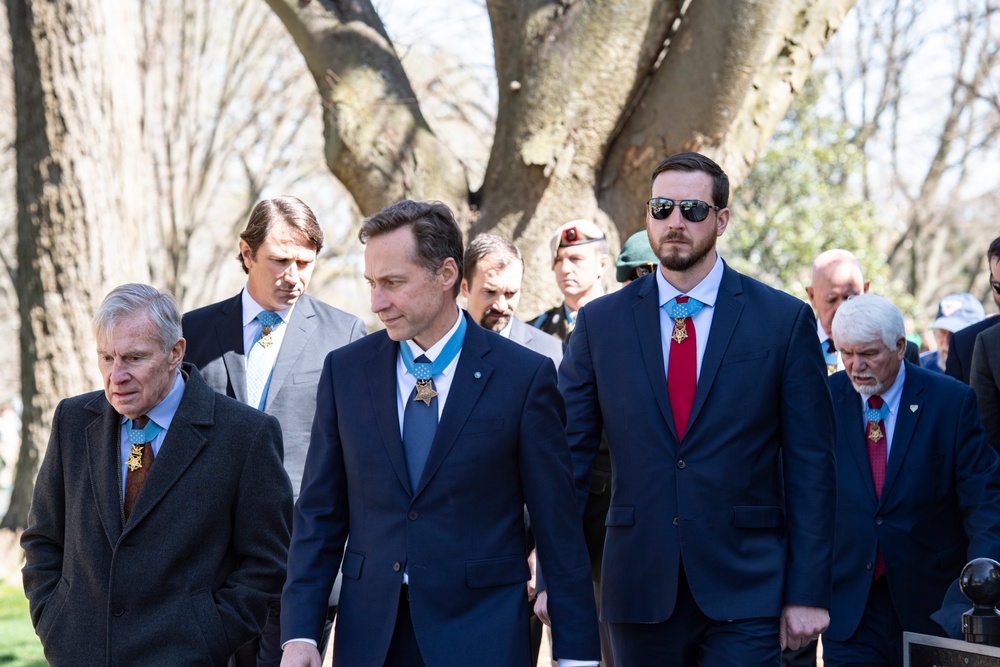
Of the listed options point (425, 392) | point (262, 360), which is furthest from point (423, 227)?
point (262, 360)

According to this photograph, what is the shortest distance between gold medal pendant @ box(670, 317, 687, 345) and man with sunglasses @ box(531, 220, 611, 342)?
2005mm

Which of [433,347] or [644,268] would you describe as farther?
[644,268]

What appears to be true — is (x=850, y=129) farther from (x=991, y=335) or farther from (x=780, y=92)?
(x=991, y=335)

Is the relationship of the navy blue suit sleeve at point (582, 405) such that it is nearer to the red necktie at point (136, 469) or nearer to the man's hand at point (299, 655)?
the man's hand at point (299, 655)

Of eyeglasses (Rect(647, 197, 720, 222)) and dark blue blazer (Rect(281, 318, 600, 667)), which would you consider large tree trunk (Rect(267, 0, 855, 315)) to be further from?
dark blue blazer (Rect(281, 318, 600, 667))

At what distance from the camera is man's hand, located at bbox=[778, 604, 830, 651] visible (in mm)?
4359

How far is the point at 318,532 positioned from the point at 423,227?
105 centimetres

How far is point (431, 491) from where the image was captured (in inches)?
153

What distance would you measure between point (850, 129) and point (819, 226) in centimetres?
361

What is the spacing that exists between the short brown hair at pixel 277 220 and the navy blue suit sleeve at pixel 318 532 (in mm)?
1517

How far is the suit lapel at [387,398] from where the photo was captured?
3938 mm

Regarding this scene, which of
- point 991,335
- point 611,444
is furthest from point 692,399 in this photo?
→ point 991,335

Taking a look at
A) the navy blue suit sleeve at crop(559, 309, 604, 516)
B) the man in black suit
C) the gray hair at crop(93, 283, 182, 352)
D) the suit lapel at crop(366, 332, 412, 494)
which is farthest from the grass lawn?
the man in black suit

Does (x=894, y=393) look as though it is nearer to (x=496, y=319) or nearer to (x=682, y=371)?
(x=682, y=371)
